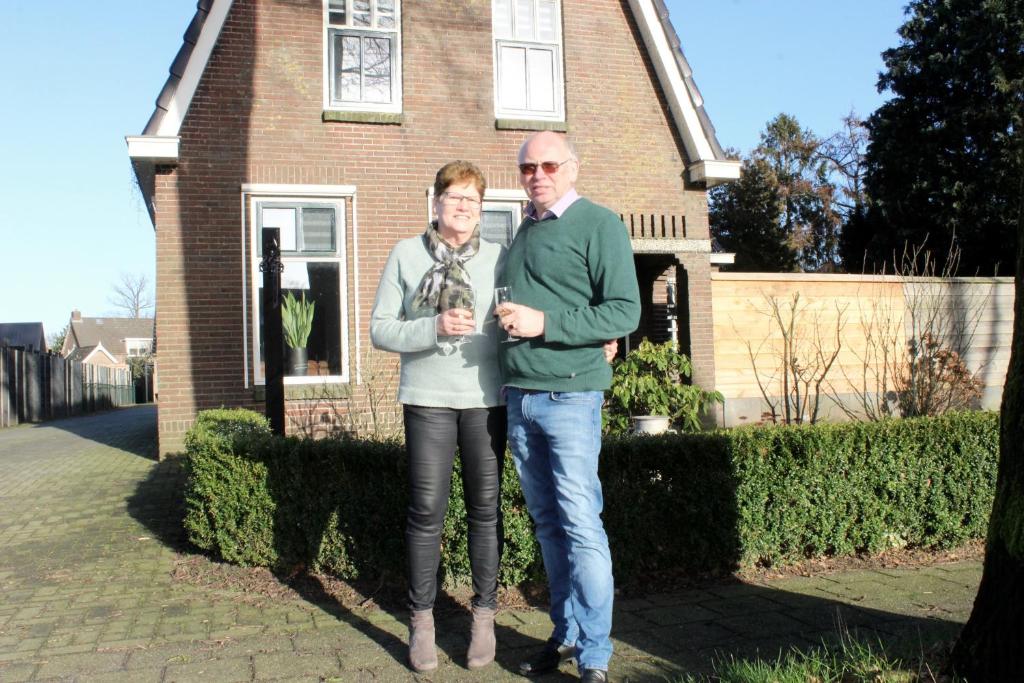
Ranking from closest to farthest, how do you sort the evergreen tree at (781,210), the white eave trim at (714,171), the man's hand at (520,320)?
the man's hand at (520,320) < the white eave trim at (714,171) < the evergreen tree at (781,210)

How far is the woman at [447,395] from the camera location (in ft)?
11.3

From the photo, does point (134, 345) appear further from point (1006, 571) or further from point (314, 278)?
point (1006, 571)

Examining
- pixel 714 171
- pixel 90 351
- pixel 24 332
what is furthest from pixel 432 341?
pixel 90 351

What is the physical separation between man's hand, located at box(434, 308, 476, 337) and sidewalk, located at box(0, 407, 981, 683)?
1.35 metres

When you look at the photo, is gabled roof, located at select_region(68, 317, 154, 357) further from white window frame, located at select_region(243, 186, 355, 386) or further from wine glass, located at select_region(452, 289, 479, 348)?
wine glass, located at select_region(452, 289, 479, 348)

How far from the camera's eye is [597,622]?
3.13 metres

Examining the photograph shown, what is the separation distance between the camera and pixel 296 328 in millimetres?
10133

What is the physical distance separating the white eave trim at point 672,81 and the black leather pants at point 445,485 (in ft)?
29.0

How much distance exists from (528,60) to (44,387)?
22836 millimetres

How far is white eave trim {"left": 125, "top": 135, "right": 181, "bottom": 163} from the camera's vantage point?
9.48 metres

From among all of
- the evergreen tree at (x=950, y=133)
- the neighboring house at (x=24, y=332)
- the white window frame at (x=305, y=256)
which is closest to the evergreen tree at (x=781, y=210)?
the evergreen tree at (x=950, y=133)

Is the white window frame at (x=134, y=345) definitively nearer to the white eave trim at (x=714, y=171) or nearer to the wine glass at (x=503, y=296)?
the white eave trim at (x=714, y=171)

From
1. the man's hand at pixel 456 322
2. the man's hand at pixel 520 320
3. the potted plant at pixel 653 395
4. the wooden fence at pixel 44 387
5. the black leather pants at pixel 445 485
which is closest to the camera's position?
the man's hand at pixel 520 320

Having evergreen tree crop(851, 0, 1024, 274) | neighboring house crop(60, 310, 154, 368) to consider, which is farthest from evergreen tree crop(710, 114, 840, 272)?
neighboring house crop(60, 310, 154, 368)
